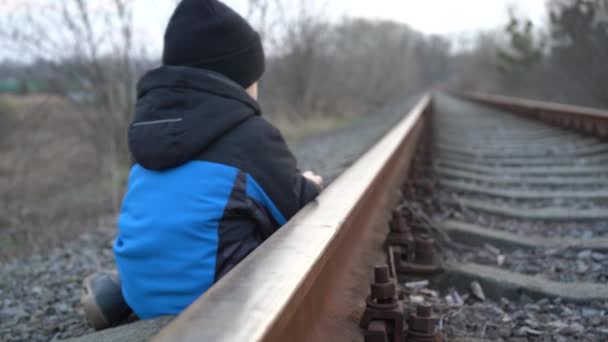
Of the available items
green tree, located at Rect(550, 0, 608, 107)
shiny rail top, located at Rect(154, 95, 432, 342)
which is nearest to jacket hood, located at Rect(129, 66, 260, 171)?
shiny rail top, located at Rect(154, 95, 432, 342)

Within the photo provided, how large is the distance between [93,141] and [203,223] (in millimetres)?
8804

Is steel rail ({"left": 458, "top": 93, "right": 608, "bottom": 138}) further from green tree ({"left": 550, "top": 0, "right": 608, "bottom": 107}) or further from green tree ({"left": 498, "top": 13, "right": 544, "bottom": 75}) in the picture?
green tree ({"left": 498, "top": 13, "right": 544, "bottom": 75})

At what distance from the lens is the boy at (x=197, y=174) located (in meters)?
1.76

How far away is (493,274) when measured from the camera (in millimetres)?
2357

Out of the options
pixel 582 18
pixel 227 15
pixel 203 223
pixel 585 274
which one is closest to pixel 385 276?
pixel 203 223

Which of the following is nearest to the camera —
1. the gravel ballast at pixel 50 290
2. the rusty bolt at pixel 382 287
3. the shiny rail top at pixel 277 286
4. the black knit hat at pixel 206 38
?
the shiny rail top at pixel 277 286

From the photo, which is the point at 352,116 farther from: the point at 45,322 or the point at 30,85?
the point at 45,322

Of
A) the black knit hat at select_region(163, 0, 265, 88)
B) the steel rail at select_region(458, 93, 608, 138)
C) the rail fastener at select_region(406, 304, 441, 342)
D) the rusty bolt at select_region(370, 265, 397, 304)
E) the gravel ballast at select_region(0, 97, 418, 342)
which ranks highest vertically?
the black knit hat at select_region(163, 0, 265, 88)

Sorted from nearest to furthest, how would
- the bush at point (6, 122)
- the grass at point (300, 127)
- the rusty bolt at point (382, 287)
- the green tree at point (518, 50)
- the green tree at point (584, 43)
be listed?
the rusty bolt at point (382, 287) < the bush at point (6, 122) < the grass at point (300, 127) < the green tree at point (584, 43) < the green tree at point (518, 50)

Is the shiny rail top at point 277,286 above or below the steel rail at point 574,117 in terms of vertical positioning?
above

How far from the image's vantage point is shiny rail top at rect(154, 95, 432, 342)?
930 mm

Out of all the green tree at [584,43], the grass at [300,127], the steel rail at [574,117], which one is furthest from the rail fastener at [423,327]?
the green tree at [584,43]

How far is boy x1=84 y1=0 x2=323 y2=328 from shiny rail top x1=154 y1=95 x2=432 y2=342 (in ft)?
0.63

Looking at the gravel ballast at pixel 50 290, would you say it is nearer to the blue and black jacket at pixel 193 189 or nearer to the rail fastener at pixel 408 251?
the blue and black jacket at pixel 193 189
